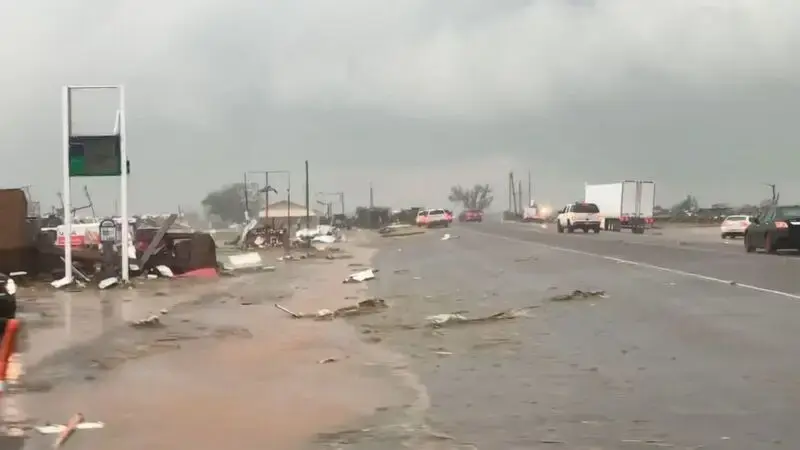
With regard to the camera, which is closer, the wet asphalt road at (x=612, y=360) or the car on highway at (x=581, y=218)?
the wet asphalt road at (x=612, y=360)

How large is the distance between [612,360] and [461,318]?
427 centimetres

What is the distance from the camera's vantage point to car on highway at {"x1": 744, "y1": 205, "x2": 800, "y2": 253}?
97.0 ft

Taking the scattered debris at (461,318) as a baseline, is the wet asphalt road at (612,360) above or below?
A: above

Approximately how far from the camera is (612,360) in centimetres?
999

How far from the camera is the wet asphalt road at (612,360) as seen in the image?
6828mm

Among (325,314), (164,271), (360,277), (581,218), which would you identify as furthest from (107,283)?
(581,218)

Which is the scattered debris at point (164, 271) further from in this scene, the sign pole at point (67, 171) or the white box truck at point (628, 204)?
the white box truck at point (628, 204)

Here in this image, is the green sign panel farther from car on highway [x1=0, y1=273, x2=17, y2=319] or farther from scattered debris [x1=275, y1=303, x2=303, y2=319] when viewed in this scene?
car on highway [x1=0, y1=273, x2=17, y2=319]

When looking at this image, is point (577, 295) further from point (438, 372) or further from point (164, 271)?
point (164, 271)

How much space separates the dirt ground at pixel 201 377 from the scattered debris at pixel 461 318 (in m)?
1.41

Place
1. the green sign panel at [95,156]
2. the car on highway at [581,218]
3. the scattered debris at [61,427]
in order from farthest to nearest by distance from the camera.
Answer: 1. the car on highway at [581,218]
2. the green sign panel at [95,156]
3. the scattered debris at [61,427]

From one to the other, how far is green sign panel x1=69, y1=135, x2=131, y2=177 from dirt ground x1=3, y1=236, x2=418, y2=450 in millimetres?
5311

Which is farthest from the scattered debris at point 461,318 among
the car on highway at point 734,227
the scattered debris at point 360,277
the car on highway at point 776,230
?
the car on highway at point 734,227

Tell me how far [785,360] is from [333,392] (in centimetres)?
494
